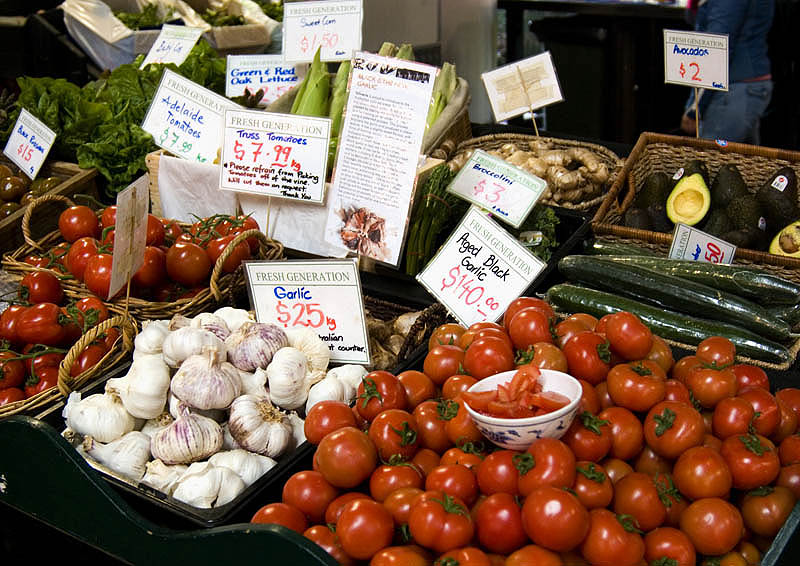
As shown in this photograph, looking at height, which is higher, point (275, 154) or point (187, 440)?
point (275, 154)

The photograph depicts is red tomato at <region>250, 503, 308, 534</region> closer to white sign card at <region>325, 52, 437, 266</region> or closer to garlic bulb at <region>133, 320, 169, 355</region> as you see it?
garlic bulb at <region>133, 320, 169, 355</region>

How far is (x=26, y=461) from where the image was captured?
1.72m

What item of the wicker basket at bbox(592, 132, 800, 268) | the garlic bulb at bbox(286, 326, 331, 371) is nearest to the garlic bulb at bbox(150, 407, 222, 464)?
the garlic bulb at bbox(286, 326, 331, 371)

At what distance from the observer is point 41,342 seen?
7.04ft

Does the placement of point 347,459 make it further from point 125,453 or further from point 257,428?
point 125,453

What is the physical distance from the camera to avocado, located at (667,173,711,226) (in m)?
2.88

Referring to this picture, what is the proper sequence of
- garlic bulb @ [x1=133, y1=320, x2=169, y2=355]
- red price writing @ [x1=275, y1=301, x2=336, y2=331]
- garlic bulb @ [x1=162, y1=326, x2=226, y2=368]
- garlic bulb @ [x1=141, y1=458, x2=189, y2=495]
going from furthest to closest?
red price writing @ [x1=275, y1=301, x2=336, y2=331] → garlic bulb @ [x1=133, y1=320, x2=169, y2=355] → garlic bulb @ [x1=162, y1=326, x2=226, y2=368] → garlic bulb @ [x1=141, y1=458, x2=189, y2=495]

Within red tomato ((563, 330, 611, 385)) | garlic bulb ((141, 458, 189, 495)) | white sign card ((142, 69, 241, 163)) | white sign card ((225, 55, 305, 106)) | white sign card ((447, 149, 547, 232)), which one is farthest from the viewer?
white sign card ((225, 55, 305, 106))

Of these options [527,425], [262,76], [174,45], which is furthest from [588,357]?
[174,45]

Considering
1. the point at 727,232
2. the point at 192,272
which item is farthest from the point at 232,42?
the point at 727,232

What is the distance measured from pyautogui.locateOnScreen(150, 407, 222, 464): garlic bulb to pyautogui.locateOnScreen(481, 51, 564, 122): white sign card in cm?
207

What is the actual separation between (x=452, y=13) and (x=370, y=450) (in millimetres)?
5503

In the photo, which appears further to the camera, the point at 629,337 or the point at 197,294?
the point at 197,294

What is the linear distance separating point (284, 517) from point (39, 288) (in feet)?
4.35
